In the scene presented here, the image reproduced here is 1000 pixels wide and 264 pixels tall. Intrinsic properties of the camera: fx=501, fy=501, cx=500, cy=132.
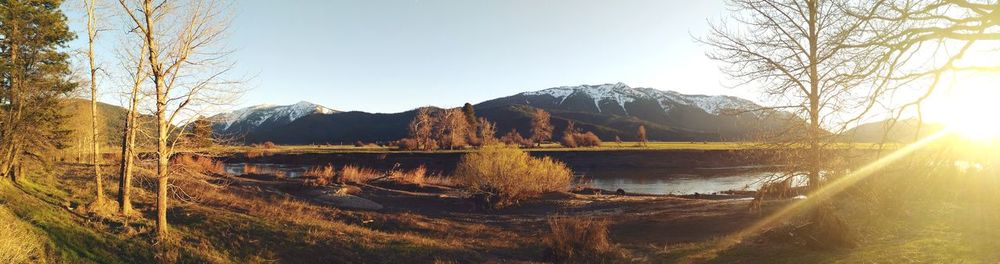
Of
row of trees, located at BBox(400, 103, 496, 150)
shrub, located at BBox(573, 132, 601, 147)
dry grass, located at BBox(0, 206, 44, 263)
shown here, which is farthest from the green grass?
shrub, located at BBox(573, 132, 601, 147)

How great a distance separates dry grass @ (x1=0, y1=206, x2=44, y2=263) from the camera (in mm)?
8750

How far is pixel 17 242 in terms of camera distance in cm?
951

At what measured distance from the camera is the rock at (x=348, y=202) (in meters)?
26.0

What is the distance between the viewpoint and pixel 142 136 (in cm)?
1364

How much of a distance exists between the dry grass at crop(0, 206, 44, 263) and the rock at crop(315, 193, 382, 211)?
48.1 feet

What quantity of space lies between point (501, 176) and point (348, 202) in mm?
8470

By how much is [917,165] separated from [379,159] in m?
65.4

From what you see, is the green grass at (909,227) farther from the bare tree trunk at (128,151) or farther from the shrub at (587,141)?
the shrub at (587,141)

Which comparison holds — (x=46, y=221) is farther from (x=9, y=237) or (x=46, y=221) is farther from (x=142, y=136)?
(x=9, y=237)

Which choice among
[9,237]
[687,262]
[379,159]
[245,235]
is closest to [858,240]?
[687,262]

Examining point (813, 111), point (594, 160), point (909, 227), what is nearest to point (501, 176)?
point (813, 111)

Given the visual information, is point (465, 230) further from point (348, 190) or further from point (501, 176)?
point (348, 190)

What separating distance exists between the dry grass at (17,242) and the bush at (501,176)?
19.7 m

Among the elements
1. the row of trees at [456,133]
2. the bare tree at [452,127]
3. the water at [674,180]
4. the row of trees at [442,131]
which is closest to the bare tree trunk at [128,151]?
the water at [674,180]
